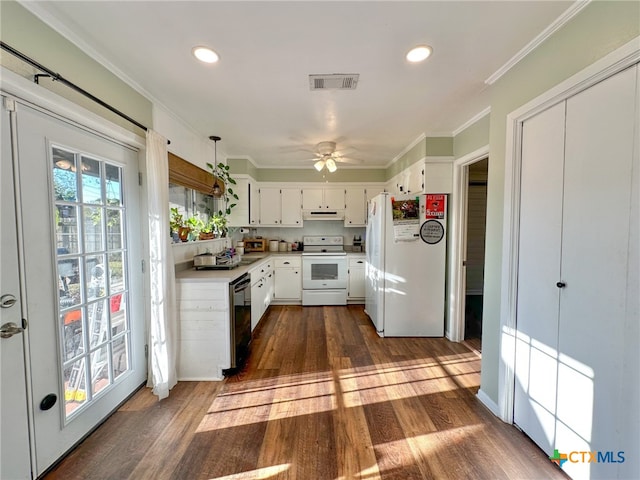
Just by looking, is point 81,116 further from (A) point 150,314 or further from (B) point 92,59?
(A) point 150,314

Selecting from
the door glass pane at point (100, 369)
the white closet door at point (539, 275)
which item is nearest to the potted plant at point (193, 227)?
the door glass pane at point (100, 369)

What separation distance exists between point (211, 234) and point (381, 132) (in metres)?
2.53

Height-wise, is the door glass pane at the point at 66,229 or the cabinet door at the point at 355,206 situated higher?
the cabinet door at the point at 355,206

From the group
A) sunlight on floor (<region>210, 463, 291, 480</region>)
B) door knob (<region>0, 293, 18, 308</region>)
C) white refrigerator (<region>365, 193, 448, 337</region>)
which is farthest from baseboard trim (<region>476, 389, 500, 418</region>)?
door knob (<region>0, 293, 18, 308</region>)

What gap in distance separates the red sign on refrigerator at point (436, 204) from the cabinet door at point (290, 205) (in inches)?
90.6

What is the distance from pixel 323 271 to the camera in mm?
4324

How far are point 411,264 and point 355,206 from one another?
1878mm

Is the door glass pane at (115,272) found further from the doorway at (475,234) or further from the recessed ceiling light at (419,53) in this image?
the doorway at (475,234)

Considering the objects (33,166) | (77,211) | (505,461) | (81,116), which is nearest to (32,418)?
(77,211)

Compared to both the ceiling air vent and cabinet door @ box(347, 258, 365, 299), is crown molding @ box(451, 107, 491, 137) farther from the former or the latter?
cabinet door @ box(347, 258, 365, 299)

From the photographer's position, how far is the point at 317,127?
288cm

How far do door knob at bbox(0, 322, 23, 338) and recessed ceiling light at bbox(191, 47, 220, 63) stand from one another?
1.79m

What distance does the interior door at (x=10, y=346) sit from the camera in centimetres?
120

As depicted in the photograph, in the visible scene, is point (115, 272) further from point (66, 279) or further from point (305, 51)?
point (305, 51)
